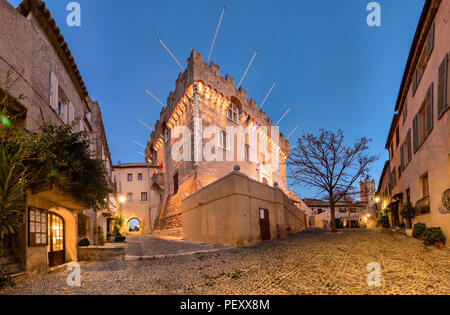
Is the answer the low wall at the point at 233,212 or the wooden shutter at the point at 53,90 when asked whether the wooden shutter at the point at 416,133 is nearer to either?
the low wall at the point at 233,212

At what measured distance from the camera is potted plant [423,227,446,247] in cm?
816

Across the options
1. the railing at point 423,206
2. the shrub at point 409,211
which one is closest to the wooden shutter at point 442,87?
the railing at point 423,206

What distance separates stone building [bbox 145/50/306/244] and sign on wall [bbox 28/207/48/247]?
1032 cm

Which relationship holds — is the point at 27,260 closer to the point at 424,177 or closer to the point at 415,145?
the point at 424,177

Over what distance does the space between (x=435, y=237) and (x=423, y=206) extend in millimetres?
2525

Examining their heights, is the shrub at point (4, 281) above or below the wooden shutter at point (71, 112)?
below

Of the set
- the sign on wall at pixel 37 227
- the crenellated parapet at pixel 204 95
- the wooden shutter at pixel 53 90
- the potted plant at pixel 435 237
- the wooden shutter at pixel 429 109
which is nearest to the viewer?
the sign on wall at pixel 37 227

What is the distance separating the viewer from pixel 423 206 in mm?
10328

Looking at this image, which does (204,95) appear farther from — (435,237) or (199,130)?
(435,237)

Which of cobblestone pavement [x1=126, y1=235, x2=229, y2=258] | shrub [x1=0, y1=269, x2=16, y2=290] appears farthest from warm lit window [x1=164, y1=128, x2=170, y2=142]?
shrub [x1=0, y1=269, x2=16, y2=290]

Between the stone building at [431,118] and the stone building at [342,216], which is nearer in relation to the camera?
the stone building at [431,118]

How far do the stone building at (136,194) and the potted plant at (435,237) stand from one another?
92.9ft

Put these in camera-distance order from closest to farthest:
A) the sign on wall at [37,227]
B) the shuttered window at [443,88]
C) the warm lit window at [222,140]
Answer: the sign on wall at [37,227] → the shuttered window at [443,88] → the warm lit window at [222,140]

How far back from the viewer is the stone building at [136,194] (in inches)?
1268
